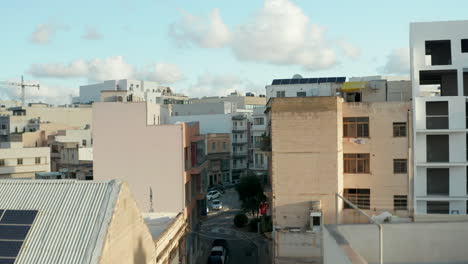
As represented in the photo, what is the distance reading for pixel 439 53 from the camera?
3108 centimetres

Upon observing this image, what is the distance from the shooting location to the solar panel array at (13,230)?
12578 millimetres

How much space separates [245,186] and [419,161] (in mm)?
23809

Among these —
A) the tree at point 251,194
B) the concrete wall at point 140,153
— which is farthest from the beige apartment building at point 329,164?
the tree at point 251,194

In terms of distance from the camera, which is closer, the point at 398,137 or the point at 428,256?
the point at 428,256

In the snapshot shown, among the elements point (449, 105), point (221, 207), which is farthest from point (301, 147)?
point (221, 207)

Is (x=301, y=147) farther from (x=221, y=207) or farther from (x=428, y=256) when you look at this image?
(x=221, y=207)

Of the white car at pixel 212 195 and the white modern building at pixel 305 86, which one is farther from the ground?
the white modern building at pixel 305 86

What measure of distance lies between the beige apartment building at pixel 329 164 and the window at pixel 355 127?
0.05 meters

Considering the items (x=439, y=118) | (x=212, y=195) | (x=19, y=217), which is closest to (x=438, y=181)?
Result: (x=439, y=118)

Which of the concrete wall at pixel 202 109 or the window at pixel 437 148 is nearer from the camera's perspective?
the window at pixel 437 148

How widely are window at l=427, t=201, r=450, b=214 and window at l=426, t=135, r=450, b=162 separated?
2372 mm

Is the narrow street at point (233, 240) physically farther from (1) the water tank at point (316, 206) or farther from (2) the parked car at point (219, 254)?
(1) the water tank at point (316, 206)

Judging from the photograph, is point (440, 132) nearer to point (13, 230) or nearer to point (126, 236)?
point (126, 236)

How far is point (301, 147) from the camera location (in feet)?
91.6
